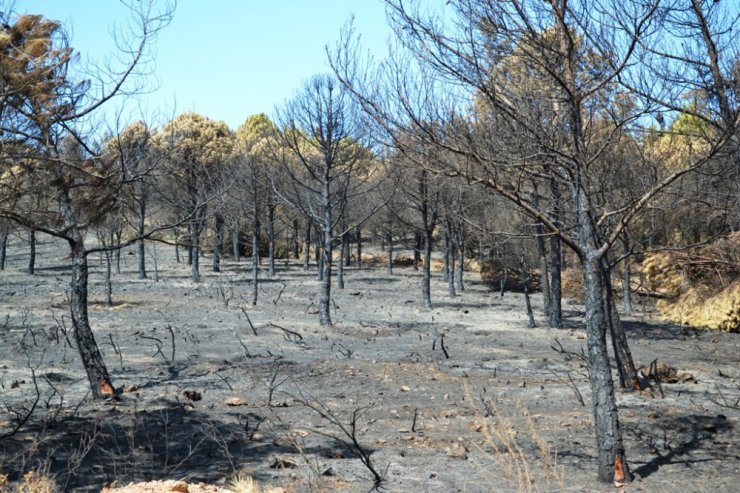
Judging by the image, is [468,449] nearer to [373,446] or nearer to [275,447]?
[373,446]

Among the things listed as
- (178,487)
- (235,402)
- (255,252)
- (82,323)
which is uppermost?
(255,252)

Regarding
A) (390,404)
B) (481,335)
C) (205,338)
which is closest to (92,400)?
(390,404)

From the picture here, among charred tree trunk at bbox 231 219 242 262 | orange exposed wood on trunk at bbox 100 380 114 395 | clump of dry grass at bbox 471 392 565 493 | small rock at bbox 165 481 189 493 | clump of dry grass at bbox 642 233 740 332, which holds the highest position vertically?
charred tree trunk at bbox 231 219 242 262

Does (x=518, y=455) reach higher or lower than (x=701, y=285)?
lower

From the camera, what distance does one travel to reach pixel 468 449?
26.3ft

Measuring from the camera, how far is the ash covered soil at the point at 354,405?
23.0 ft

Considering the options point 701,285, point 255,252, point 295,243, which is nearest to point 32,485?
point 701,285

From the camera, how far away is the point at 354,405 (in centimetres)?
1029

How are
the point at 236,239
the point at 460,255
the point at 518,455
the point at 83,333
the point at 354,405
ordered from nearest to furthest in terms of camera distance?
the point at 518,455 < the point at 83,333 < the point at 354,405 < the point at 460,255 < the point at 236,239

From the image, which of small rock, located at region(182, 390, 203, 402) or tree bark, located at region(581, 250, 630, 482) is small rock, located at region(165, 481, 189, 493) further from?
small rock, located at region(182, 390, 203, 402)

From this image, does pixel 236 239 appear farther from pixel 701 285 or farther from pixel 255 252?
pixel 701 285

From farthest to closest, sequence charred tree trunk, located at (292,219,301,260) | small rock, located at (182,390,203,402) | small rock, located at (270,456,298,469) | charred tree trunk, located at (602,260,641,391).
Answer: charred tree trunk, located at (292,219,301,260)
charred tree trunk, located at (602,260,641,391)
small rock, located at (182,390,203,402)
small rock, located at (270,456,298,469)

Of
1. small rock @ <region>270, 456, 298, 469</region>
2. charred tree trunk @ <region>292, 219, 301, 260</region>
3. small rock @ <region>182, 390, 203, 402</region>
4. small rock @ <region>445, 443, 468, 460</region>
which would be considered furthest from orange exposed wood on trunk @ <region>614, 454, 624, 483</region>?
charred tree trunk @ <region>292, 219, 301, 260</region>

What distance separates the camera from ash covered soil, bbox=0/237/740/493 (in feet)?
23.0
